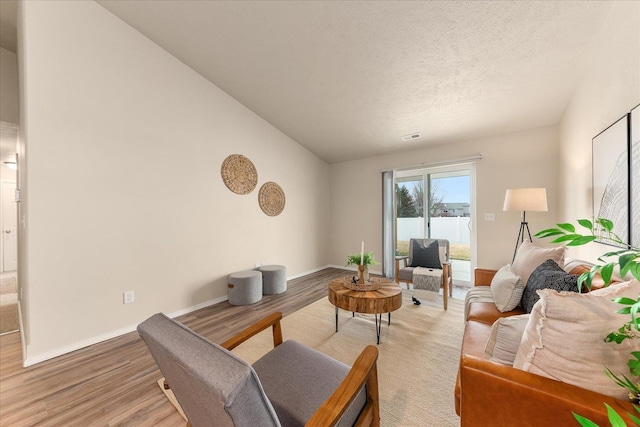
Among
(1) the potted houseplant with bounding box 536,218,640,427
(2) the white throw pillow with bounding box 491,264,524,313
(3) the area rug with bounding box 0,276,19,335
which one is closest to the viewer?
(1) the potted houseplant with bounding box 536,218,640,427

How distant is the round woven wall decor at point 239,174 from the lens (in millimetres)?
3406

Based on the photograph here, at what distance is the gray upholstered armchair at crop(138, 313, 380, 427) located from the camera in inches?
24.3

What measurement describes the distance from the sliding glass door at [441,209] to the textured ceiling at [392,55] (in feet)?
2.52

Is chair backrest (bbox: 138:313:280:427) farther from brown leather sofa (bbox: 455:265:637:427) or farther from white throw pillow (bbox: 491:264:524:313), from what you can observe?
white throw pillow (bbox: 491:264:524:313)

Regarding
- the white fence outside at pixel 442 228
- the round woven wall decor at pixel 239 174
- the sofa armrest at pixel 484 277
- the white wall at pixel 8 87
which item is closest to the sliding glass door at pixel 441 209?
the white fence outside at pixel 442 228

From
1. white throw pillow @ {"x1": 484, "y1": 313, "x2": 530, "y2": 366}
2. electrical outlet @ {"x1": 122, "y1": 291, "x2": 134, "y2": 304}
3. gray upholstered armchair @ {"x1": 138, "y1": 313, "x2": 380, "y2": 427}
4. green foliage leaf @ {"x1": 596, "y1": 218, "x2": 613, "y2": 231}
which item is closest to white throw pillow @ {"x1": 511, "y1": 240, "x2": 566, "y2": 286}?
white throw pillow @ {"x1": 484, "y1": 313, "x2": 530, "y2": 366}

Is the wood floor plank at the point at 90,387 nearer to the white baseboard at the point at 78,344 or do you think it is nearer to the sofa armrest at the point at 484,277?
the white baseboard at the point at 78,344

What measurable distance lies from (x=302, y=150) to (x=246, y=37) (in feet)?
7.77

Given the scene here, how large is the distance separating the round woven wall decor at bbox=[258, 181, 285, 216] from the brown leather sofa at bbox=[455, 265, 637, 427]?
3.41 m

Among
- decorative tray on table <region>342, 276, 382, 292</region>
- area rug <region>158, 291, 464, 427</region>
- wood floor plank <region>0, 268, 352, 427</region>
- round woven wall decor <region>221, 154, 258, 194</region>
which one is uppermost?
round woven wall decor <region>221, 154, 258, 194</region>

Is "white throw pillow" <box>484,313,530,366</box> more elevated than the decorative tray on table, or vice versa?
"white throw pillow" <box>484,313,530,366</box>

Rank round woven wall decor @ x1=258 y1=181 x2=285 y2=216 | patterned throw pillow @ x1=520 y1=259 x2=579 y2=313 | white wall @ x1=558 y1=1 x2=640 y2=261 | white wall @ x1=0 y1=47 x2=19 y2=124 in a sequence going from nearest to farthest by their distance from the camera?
1. patterned throw pillow @ x1=520 y1=259 x2=579 y2=313
2. white wall @ x1=558 y1=1 x2=640 y2=261
3. white wall @ x1=0 y1=47 x2=19 y2=124
4. round woven wall decor @ x1=258 y1=181 x2=285 y2=216

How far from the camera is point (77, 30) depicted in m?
2.23

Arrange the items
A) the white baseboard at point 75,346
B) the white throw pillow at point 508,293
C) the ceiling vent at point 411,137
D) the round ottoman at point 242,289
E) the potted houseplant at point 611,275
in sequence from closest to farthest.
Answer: the potted houseplant at point 611,275, the white throw pillow at point 508,293, the white baseboard at point 75,346, the round ottoman at point 242,289, the ceiling vent at point 411,137
